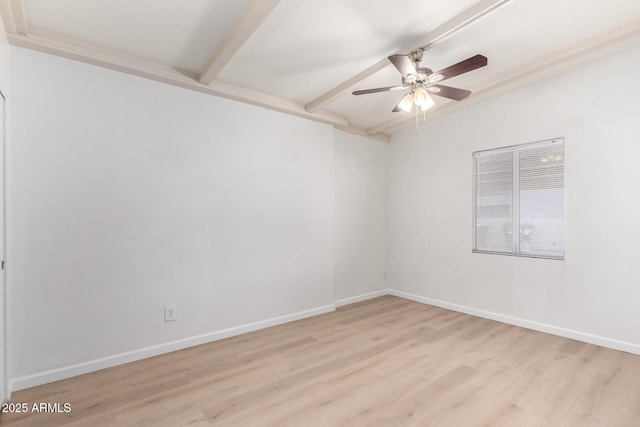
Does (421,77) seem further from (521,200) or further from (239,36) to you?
(521,200)

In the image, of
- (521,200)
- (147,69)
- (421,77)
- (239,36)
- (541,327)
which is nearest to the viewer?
(239,36)

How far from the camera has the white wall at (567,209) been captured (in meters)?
2.76

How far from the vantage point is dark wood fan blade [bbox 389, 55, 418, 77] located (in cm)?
225

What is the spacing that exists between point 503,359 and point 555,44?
275 cm

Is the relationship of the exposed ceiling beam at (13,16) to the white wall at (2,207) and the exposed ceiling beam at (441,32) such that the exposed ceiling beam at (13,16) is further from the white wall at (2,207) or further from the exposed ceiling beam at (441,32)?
the exposed ceiling beam at (441,32)

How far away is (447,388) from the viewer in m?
2.20

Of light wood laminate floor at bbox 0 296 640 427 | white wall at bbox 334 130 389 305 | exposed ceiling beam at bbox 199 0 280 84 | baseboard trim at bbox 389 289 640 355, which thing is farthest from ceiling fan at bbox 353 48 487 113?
baseboard trim at bbox 389 289 640 355

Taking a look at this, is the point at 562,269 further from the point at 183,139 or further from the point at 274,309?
the point at 183,139

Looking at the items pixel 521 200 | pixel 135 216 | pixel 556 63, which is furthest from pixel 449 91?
pixel 135 216

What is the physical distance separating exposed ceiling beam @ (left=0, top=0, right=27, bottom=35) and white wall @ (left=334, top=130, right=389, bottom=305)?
3248 millimetres

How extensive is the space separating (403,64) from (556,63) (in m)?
1.69

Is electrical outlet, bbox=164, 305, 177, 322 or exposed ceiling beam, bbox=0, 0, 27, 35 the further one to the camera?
electrical outlet, bbox=164, 305, 177, 322

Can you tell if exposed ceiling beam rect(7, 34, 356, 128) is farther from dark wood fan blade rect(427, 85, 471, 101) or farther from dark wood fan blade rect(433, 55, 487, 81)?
dark wood fan blade rect(433, 55, 487, 81)

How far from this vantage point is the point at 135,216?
2666 mm
